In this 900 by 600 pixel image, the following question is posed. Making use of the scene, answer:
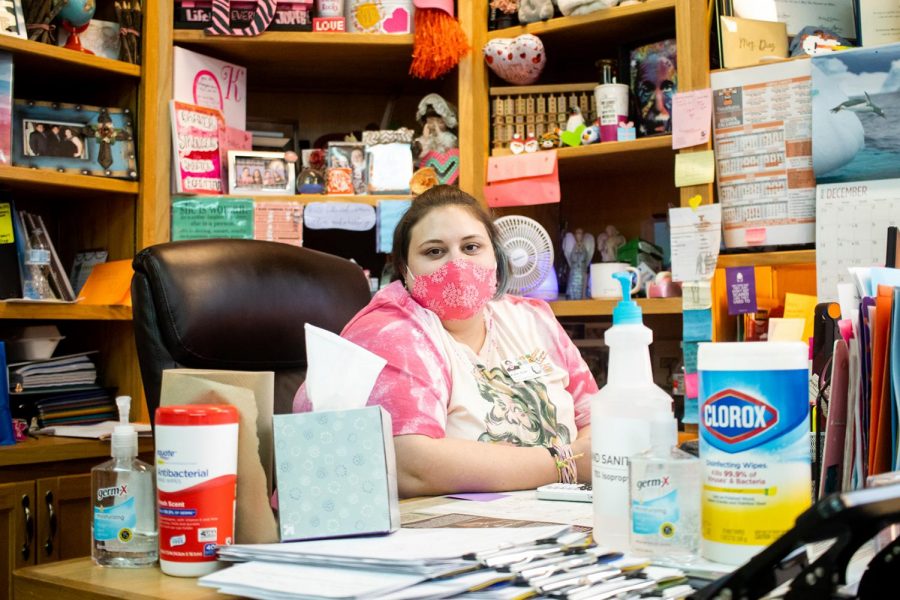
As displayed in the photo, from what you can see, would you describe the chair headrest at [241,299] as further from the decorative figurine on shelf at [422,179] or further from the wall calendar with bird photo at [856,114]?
the wall calendar with bird photo at [856,114]

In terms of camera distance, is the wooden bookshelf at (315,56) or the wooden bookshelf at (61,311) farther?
the wooden bookshelf at (315,56)

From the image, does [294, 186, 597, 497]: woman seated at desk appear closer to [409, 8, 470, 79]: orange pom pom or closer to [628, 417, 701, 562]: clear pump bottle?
[628, 417, 701, 562]: clear pump bottle

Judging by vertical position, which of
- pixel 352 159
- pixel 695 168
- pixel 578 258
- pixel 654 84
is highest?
pixel 654 84

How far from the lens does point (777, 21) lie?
2.39 metres

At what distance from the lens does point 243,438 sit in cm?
90

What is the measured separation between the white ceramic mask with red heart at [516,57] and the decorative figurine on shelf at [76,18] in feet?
3.66

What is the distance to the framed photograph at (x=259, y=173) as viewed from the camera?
8.90 ft

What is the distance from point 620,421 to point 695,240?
1.62m

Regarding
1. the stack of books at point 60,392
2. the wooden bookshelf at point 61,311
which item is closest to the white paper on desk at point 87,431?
the stack of books at point 60,392

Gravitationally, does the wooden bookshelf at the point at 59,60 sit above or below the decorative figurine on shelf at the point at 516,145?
above

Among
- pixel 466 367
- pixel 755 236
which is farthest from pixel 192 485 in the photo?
pixel 755 236

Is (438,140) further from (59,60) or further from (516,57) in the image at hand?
(59,60)

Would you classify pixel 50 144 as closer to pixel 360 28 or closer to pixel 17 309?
pixel 17 309

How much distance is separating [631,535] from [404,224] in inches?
A: 45.8
